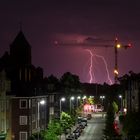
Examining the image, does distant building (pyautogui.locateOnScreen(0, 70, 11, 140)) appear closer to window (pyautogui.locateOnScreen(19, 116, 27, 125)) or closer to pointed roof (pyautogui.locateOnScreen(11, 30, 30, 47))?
window (pyautogui.locateOnScreen(19, 116, 27, 125))

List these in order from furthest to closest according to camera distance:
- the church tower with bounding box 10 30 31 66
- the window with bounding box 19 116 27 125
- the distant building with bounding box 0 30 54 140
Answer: the church tower with bounding box 10 30 31 66, the window with bounding box 19 116 27 125, the distant building with bounding box 0 30 54 140

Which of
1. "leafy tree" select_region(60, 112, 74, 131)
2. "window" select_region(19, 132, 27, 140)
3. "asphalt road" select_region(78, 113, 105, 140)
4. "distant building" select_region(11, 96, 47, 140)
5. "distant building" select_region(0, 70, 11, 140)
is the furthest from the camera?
"leafy tree" select_region(60, 112, 74, 131)

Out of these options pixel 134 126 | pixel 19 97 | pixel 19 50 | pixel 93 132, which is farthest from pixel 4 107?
pixel 93 132

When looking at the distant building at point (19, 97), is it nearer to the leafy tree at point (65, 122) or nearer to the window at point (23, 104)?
the window at point (23, 104)

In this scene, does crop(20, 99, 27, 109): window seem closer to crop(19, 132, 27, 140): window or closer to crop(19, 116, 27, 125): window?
crop(19, 116, 27, 125): window

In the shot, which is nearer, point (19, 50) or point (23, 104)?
point (23, 104)

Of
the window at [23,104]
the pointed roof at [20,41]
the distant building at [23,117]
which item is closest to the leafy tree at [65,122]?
the distant building at [23,117]

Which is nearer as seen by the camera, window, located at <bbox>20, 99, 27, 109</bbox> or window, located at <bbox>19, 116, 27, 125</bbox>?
window, located at <bbox>19, 116, 27, 125</bbox>

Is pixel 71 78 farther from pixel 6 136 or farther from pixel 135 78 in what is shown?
pixel 6 136

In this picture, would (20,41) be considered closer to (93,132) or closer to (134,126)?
(93,132)

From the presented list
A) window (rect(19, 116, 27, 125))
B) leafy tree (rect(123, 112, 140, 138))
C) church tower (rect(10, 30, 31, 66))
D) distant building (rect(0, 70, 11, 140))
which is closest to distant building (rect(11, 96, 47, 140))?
window (rect(19, 116, 27, 125))

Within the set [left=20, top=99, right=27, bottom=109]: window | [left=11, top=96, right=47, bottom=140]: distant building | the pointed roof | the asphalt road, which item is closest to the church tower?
the pointed roof

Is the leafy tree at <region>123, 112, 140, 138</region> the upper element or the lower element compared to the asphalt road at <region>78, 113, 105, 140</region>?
upper

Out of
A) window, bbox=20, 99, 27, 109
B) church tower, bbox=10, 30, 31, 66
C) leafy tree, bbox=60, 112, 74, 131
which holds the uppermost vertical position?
church tower, bbox=10, 30, 31, 66
